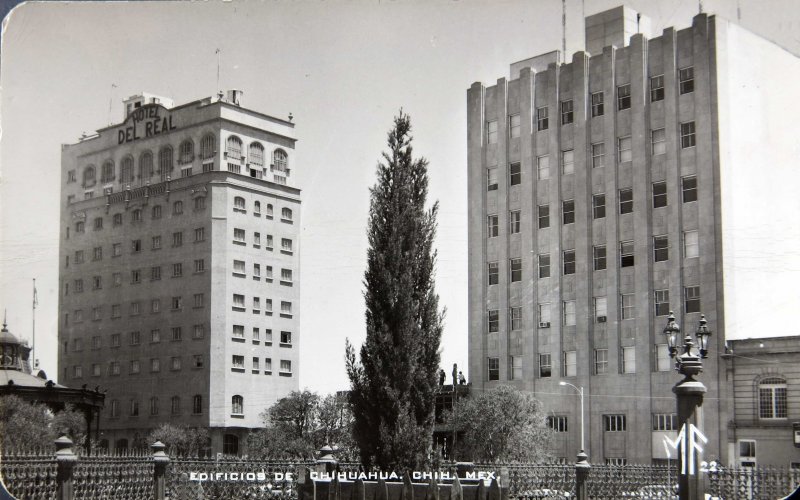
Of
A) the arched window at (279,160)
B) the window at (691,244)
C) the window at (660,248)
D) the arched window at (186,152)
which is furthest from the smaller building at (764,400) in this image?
the arched window at (186,152)

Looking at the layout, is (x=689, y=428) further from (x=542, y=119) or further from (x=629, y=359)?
(x=542, y=119)

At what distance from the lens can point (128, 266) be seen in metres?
53.1

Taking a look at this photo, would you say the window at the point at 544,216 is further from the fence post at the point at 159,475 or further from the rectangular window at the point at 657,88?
the fence post at the point at 159,475

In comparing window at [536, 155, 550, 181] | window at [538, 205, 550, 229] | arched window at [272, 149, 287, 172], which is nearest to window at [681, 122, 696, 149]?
window at [536, 155, 550, 181]

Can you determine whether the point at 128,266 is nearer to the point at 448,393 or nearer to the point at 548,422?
the point at 448,393

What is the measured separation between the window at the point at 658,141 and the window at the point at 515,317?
10443 millimetres

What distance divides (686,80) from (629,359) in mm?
13409

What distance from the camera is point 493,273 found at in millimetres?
55000

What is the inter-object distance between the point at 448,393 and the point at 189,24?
34.2 metres

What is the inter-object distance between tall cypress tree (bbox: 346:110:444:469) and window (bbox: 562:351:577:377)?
29.0 meters

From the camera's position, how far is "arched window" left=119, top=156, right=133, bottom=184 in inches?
2052

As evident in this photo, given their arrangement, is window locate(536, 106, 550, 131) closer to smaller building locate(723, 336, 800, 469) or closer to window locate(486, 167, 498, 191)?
window locate(486, 167, 498, 191)

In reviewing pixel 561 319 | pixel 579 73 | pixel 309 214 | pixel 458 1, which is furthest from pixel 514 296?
pixel 458 1

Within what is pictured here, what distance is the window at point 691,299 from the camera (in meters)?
48.2
